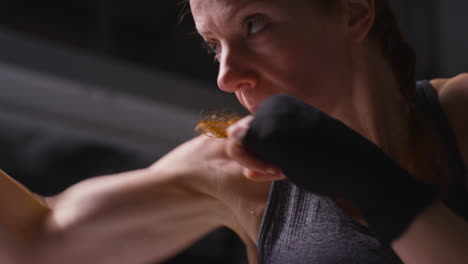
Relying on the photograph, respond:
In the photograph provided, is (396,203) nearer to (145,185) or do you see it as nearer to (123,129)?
(145,185)

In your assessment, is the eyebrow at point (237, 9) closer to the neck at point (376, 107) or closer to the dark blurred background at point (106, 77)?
the neck at point (376, 107)

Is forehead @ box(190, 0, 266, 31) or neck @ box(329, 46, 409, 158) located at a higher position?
forehead @ box(190, 0, 266, 31)

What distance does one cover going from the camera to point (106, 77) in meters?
1.08

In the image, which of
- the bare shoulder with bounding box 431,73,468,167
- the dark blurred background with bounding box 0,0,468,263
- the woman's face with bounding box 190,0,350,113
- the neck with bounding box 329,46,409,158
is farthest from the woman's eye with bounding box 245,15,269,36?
the dark blurred background with bounding box 0,0,468,263

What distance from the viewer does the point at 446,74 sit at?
1.09 m

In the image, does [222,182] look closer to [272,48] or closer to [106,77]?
[272,48]

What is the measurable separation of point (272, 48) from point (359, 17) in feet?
0.35

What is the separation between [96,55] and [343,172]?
936 millimetres

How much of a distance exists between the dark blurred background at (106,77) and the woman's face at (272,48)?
28.1 inches

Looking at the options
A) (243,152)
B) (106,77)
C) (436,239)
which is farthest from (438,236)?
(106,77)

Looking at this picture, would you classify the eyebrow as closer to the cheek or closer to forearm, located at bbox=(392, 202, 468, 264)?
the cheek

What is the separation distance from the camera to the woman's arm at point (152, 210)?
42cm

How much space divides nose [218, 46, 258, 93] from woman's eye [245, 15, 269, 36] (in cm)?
2

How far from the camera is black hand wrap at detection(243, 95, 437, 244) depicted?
0.27m
